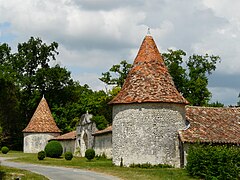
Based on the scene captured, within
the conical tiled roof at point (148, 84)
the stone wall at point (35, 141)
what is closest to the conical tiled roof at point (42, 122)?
the stone wall at point (35, 141)

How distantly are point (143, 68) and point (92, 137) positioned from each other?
17.8 meters

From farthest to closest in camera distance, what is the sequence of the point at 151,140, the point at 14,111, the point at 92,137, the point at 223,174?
the point at 14,111, the point at 92,137, the point at 151,140, the point at 223,174

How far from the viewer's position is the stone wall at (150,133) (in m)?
30.5

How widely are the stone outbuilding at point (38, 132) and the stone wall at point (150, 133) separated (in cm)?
2793

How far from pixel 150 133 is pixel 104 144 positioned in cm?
1339

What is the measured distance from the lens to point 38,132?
57.7m

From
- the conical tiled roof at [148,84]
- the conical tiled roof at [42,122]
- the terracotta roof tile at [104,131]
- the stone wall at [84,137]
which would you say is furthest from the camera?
the conical tiled roof at [42,122]

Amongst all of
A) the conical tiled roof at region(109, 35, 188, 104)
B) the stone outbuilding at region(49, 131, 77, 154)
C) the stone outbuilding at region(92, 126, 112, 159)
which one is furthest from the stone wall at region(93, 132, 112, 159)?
the conical tiled roof at region(109, 35, 188, 104)

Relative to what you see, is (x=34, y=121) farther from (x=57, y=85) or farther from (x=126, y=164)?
(x=126, y=164)

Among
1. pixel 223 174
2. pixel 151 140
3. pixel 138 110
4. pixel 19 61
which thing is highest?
pixel 19 61

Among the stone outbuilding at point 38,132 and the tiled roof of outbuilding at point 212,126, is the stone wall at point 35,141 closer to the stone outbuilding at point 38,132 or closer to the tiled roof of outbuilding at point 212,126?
the stone outbuilding at point 38,132

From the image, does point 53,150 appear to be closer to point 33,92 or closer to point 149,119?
point 149,119

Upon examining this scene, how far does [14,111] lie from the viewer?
67875mm

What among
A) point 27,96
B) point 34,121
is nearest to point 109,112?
point 34,121
